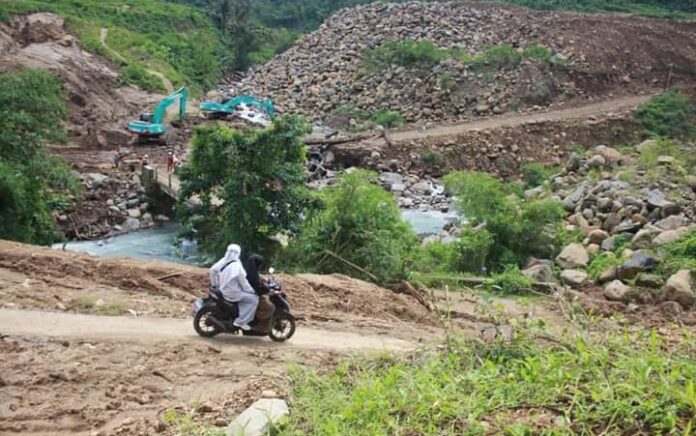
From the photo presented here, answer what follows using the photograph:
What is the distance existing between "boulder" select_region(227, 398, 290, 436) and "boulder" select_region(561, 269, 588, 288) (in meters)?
10.3

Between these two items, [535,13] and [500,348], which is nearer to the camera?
[500,348]

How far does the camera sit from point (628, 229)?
660 inches

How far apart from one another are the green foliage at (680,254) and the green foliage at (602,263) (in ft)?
2.97

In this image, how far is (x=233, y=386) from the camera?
686 cm

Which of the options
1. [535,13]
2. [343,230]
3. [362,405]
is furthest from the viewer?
[535,13]

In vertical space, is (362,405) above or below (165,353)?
above

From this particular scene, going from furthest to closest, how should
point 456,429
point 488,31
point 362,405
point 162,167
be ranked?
point 488,31 → point 162,167 → point 362,405 → point 456,429

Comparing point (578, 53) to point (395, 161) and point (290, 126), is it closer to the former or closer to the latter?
point (395, 161)

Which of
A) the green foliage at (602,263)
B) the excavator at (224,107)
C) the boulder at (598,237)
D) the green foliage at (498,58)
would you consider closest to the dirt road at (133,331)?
the green foliage at (602,263)

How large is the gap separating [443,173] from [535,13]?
19470mm

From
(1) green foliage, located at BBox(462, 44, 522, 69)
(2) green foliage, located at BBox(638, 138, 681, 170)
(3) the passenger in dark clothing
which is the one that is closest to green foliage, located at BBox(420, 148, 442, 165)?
(2) green foliage, located at BBox(638, 138, 681, 170)

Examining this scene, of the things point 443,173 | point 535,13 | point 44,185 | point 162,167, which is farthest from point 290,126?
point 535,13

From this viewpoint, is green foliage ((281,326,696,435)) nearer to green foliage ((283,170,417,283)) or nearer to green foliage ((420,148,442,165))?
green foliage ((283,170,417,283))

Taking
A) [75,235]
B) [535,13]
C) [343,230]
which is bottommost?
[75,235]
